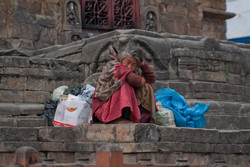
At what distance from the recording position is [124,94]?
6.95m

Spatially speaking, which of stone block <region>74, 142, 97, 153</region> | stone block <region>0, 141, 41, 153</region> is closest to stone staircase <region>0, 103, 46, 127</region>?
stone block <region>0, 141, 41, 153</region>

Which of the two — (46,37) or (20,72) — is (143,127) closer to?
(20,72)

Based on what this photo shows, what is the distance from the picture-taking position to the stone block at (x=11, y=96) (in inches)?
360

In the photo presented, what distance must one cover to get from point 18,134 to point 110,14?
6.79 meters

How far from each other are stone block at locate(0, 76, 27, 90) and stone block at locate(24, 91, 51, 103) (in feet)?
0.47

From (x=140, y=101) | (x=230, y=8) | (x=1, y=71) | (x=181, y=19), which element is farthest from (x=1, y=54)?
(x=230, y=8)

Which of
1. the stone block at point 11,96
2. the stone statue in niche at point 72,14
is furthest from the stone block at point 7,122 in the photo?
the stone statue in niche at point 72,14

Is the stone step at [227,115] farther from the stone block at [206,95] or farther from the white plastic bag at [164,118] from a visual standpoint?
the white plastic bag at [164,118]

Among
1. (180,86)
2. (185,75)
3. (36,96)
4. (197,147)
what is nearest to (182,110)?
(197,147)

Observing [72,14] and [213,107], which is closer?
[213,107]

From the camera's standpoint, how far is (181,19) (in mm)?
15008

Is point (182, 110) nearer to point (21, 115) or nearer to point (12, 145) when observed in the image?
point (12, 145)

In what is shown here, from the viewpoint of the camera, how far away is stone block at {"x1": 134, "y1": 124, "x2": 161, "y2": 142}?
655 centimetres

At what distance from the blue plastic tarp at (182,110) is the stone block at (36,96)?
7.31 feet
